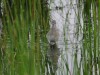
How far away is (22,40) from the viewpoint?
5.28 ft

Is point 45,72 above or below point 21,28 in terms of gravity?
below

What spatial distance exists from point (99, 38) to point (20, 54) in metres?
0.41

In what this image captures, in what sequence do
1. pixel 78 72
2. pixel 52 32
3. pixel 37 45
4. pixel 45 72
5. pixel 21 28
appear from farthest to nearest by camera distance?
pixel 52 32
pixel 45 72
pixel 78 72
pixel 21 28
pixel 37 45

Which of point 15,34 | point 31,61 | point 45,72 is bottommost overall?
point 45,72

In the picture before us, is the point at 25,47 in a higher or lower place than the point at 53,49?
higher

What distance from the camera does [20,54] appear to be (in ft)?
5.34

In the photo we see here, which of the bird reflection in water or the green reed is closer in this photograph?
the green reed

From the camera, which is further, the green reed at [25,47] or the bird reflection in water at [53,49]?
the bird reflection in water at [53,49]

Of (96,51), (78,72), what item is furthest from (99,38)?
(78,72)

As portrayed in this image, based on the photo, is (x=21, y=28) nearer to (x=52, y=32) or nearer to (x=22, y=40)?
(x=22, y=40)

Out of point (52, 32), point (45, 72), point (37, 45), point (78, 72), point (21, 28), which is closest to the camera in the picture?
point (37, 45)

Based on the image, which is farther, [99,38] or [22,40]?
[99,38]

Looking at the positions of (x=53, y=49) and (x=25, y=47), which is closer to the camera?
(x=25, y=47)

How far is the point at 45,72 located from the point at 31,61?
40cm
